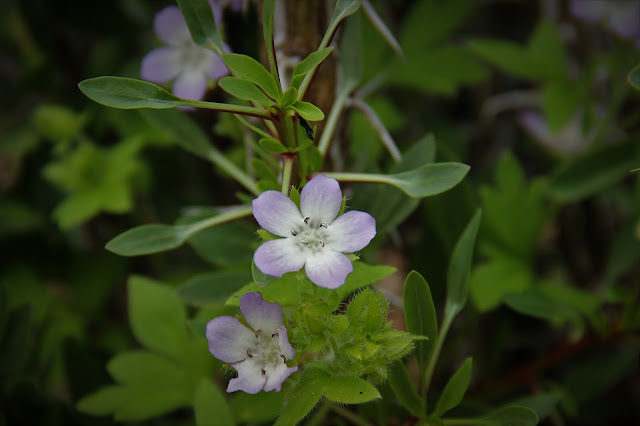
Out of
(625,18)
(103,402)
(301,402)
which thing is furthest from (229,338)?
(625,18)

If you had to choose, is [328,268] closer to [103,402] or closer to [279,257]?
[279,257]

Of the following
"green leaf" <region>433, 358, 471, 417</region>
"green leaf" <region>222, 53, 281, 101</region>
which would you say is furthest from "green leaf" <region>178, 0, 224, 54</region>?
"green leaf" <region>433, 358, 471, 417</region>

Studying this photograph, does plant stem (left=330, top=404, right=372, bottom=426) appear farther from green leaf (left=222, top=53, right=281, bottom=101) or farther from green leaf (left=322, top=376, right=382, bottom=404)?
green leaf (left=222, top=53, right=281, bottom=101)

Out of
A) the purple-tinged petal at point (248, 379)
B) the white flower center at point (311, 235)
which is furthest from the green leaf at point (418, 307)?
the purple-tinged petal at point (248, 379)

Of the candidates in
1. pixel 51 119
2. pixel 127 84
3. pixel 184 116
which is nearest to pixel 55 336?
pixel 51 119

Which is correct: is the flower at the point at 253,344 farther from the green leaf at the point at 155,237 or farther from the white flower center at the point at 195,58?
the white flower center at the point at 195,58

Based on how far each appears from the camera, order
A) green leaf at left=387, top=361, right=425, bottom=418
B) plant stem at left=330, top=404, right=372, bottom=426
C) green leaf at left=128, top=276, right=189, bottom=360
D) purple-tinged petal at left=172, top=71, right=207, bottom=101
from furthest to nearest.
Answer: green leaf at left=128, top=276, right=189, bottom=360 → purple-tinged petal at left=172, top=71, right=207, bottom=101 → plant stem at left=330, top=404, right=372, bottom=426 → green leaf at left=387, top=361, right=425, bottom=418
